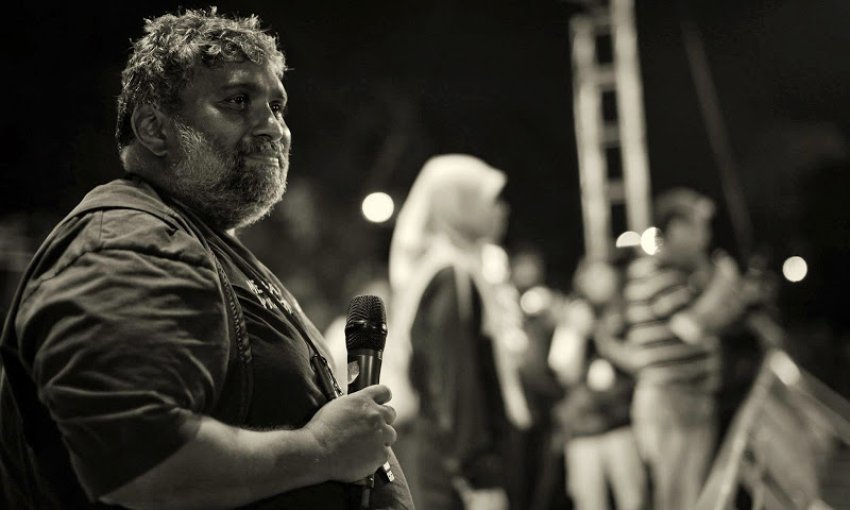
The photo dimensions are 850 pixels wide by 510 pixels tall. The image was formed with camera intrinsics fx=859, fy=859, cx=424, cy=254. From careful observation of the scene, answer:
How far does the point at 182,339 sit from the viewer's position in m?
1.08

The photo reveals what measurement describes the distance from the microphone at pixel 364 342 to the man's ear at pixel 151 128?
1.37 ft

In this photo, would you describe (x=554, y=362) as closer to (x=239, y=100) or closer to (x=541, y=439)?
(x=541, y=439)

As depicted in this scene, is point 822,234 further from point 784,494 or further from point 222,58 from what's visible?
point 222,58

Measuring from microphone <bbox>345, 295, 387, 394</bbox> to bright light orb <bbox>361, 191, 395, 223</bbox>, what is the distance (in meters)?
8.49

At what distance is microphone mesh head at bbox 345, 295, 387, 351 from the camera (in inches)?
55.1

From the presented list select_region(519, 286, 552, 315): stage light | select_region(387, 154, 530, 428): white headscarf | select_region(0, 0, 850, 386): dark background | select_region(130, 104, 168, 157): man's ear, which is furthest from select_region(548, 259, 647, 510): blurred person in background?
select_region(130, 104, 168, 157): man's ear

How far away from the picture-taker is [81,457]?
103 cm

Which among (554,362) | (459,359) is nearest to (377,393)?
(459,359)

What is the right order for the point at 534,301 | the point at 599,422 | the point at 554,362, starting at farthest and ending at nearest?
1. the point at 534,301
2. the point at 554,362
3. the point at 599,422

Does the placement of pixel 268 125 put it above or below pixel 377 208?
below

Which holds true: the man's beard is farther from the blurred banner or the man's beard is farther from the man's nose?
the blurred banner

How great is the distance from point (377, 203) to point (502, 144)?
272 cm

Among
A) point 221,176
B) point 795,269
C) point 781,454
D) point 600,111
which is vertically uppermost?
point 600,111

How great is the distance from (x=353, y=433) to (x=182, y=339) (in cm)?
29
